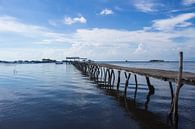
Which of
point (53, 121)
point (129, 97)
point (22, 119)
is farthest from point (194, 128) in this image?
point (129, 97)

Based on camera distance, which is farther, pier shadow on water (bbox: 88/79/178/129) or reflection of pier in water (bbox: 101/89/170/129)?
reflection of pier in water (bbox: 101/89/170/129)

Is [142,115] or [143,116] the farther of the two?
[142,115]

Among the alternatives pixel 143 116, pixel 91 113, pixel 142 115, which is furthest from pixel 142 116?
pixel 91 113

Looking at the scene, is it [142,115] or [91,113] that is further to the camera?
[91,113]

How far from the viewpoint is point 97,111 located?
18.6 metres

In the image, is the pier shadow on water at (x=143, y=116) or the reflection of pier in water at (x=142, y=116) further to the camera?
the reflection of pier in water at (x=142, y=116)

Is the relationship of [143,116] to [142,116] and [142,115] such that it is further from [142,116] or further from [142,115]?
[142,115]

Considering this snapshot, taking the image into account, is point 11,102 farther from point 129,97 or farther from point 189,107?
point 189,107

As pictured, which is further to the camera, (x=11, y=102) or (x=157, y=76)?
(x=11, y=102)

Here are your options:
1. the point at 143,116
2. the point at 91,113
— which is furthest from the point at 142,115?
the point at 91,113

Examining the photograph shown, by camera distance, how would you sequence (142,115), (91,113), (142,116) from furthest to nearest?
1. (91,113)
2. (142,115)
3. (142,116)

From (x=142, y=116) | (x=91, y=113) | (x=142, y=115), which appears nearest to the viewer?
(x=142, y=116)

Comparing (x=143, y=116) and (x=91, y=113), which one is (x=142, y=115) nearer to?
(x=143, y=116)

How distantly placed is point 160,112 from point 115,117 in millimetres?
3231
